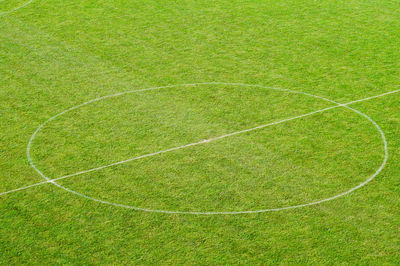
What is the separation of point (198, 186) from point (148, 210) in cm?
89

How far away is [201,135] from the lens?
1079cm

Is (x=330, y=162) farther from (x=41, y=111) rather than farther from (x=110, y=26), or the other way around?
(x=110, y=26)

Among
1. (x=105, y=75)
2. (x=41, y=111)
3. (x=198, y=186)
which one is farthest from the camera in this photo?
(x=105, y=75)

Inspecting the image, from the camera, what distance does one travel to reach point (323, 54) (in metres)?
14.0

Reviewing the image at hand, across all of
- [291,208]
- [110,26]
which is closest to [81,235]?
[291,208]

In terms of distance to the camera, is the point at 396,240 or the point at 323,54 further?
the point at 323,54

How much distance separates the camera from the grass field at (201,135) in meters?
8.27

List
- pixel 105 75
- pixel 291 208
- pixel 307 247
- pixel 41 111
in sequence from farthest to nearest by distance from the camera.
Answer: pixel 105 75 → pixel 41 111 → pixel 291 208 → pixel 307 247

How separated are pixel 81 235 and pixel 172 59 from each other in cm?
627

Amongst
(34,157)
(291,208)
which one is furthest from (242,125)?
(34,157)

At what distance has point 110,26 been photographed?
15.9 m

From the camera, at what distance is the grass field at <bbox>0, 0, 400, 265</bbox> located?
827 centimetres

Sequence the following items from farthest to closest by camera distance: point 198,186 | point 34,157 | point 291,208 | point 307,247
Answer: point 34,157
point 198,186
point 291,208
point 307,247

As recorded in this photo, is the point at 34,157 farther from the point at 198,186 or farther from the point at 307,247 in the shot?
the point at 307,247
